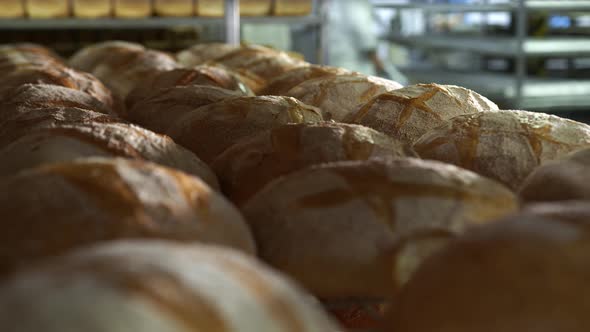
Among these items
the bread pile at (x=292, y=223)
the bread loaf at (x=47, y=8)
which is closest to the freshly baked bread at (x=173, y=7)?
the bread loaf at (x=47, y=8)

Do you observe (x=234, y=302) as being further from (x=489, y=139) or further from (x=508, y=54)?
(x=508, y=54)

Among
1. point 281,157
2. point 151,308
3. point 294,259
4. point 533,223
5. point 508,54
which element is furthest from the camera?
point 508,54

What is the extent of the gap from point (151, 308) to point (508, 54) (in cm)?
384

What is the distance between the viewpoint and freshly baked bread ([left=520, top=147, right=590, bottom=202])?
69cm

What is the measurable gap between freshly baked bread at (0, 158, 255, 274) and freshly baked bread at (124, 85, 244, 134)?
59cm

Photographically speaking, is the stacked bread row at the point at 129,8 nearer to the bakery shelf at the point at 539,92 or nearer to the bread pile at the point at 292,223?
the bakery shelf at the point at 539,92

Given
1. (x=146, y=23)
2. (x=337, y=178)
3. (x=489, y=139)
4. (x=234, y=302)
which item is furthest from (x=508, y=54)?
(x=234, y=302)

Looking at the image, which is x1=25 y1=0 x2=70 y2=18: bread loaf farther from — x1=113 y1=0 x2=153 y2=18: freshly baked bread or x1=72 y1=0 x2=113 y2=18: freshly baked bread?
x1=113 y1=0 x2=153 y2=18: freshly baked bread

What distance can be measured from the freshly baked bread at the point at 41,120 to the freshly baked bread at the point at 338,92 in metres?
0.42

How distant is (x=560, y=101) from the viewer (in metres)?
4.10

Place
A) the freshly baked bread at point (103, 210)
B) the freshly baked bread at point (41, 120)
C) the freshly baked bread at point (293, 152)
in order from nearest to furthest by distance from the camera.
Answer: the freshly baked bread at point (103, 210), the freshly baked bread at point (293, 152), the freshly baked bread at point (41, 120)

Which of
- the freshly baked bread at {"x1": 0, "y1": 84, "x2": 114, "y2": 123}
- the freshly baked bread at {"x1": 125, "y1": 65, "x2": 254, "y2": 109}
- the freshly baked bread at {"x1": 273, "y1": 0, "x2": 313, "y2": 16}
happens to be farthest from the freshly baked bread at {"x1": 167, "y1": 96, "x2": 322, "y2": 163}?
the freshly baked bread at {"x1": 273, "y1": 0, "x2": 313, "y2": 16}

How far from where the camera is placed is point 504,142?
2.99ft

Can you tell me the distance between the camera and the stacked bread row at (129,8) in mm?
3428
